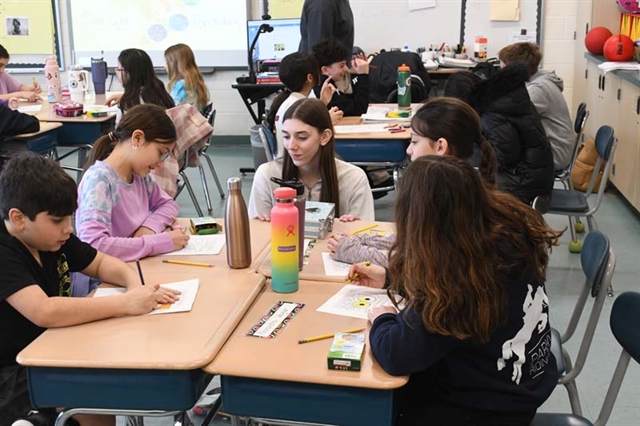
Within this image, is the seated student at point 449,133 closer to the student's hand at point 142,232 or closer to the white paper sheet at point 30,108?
the student's hand at point 142,232

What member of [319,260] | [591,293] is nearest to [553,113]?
[591,293]

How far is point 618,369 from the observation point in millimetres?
1919

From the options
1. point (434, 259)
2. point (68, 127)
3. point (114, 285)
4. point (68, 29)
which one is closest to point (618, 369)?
point (434, 259)

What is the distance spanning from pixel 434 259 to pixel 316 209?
3.35ft

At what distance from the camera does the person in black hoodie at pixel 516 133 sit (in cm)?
374

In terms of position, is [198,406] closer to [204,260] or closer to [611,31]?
[204,260]

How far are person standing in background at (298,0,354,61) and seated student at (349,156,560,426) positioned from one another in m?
3.73

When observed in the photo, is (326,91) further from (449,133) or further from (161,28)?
(161,28)

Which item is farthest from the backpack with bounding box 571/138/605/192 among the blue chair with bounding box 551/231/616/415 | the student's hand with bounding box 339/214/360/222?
the blue chair with bounding box 551/231/616/415

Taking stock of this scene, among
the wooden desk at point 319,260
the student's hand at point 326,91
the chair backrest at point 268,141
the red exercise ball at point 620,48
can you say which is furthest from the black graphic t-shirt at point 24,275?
the red exercise ball at point 620,48

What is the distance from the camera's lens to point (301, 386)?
5.31ft

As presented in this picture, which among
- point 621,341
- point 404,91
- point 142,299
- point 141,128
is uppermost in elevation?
point 141,128

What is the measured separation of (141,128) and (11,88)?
3.77 meters

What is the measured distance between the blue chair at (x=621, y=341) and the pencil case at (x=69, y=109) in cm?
396
